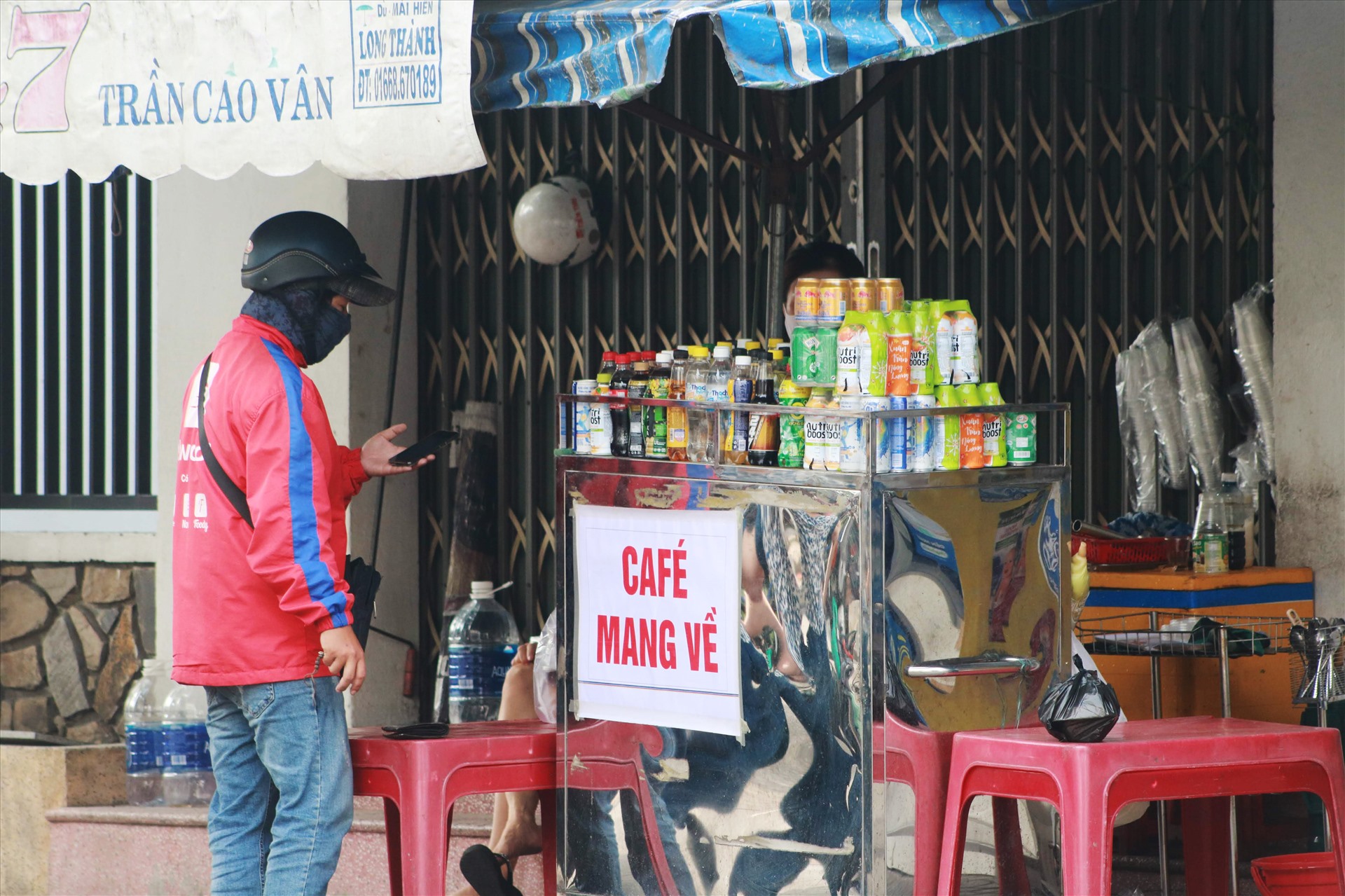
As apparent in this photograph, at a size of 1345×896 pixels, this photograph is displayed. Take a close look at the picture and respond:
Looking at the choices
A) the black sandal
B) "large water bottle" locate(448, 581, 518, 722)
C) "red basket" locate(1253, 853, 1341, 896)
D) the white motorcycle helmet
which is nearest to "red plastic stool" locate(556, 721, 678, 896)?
the black sandal

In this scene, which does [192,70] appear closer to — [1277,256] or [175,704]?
[175,704]

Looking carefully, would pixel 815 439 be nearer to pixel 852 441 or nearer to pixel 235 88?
pixel 852 441

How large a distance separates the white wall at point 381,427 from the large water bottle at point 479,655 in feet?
1.01

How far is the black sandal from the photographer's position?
459 centimetres

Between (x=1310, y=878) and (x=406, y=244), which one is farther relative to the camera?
(x=406, y=244)

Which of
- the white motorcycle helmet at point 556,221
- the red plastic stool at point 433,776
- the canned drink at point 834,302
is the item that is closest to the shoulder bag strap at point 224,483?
the red plastic stool at point 433,776

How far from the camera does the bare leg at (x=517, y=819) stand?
195 inches

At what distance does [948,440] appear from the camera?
158 inches

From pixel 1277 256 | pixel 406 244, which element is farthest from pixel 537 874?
pixel 1277 256

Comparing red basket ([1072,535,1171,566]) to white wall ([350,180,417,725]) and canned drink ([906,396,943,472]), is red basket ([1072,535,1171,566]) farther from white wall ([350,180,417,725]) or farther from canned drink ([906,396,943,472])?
white wall ([350,180,417,725])

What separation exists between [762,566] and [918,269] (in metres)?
2.59

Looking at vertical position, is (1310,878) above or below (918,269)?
below

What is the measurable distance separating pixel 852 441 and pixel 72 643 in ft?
14.4

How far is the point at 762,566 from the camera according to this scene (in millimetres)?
4090
